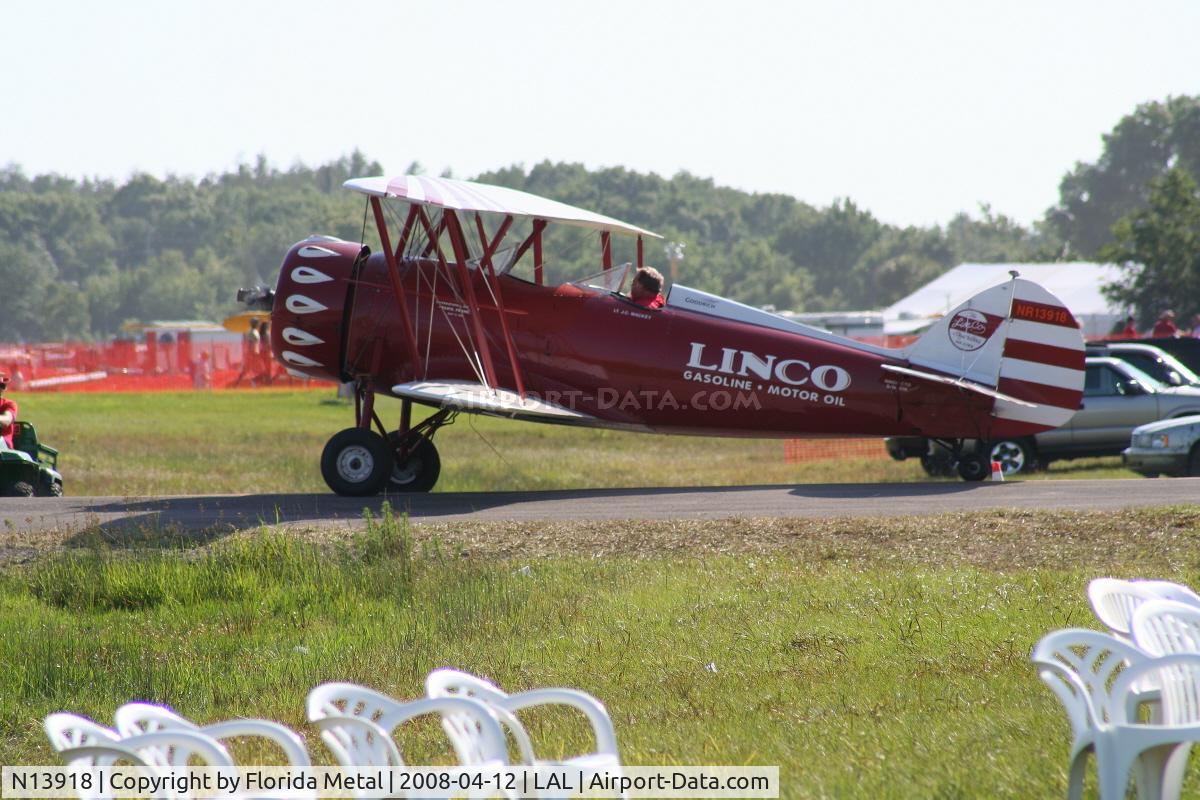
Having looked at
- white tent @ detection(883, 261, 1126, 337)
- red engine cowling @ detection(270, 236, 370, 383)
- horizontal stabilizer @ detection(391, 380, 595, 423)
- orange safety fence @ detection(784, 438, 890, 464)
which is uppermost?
white tent @ detection(883, 261, 1126, 337)

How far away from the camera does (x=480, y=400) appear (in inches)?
526

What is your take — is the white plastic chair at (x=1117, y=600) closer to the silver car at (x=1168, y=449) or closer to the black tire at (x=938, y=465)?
the silver car at (x=1168, y=449)

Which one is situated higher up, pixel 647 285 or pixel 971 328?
pixel 647 285

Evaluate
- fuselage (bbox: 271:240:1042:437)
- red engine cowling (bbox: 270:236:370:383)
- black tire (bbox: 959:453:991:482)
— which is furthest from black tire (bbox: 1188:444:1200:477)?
red engine cowling (bbox: 270:236:370:383)

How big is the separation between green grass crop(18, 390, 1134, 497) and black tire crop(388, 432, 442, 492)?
0.93 m

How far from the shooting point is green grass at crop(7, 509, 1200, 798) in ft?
20.7

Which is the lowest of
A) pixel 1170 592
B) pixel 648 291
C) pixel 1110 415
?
pixel 1170 592

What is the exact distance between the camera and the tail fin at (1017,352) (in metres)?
14.5

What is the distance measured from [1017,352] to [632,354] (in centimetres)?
419

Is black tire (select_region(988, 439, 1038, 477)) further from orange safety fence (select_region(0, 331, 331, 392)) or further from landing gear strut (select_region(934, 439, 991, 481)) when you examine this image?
orange safety fence (select_region(0, 331, 331, 392))

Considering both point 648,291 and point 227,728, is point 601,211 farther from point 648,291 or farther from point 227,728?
point 227,728

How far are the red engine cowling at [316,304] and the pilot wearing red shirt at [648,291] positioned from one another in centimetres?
300

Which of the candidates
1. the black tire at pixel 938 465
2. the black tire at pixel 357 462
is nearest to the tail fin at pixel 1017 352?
the black tire at pixel 938 465
